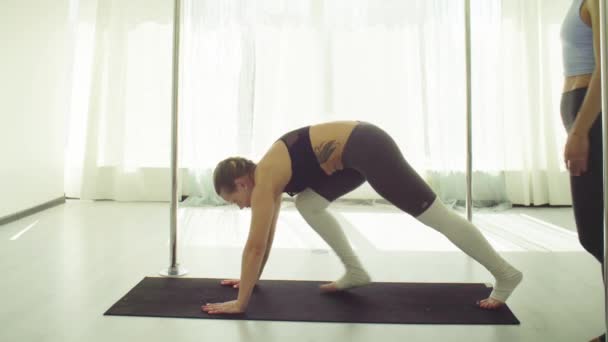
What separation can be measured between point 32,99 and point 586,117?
3.95 metres

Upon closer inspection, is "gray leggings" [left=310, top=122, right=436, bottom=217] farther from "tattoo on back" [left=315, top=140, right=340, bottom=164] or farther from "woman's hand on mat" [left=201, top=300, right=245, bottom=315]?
"woman's hand on mat" [left=201, top=300, right=245, bottom=315]

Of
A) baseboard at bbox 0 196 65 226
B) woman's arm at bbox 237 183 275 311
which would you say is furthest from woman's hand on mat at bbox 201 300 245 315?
baseboard at bbox 0 196 65 226

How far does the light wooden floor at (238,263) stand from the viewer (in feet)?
6.47

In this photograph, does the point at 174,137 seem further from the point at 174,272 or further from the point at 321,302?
the point at 321,302

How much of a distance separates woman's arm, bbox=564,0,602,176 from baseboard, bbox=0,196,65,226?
3574 millimetres

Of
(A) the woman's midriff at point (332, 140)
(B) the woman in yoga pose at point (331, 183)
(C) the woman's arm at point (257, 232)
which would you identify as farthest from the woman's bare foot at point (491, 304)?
(C) the woman's arm at point (257, 232)

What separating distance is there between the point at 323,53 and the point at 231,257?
2444 millimetres

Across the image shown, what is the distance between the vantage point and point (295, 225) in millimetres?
4031

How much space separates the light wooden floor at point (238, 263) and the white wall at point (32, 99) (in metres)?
0.25

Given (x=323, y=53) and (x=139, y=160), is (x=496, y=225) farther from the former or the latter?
(x=139, y=160)

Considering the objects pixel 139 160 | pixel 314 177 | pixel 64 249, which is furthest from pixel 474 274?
pixel 139 160

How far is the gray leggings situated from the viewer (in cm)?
207

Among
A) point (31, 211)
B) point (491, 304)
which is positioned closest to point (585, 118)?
point (491, 304)

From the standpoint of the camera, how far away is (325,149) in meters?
2.17
